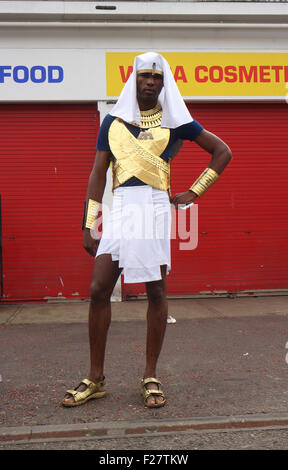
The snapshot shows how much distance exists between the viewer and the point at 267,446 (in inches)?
112

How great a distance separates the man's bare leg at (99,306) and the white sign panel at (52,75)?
4939 millimetres

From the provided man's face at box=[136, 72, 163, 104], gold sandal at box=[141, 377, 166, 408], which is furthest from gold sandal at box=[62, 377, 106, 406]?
man's face at box=[136, 72, 163, 104]

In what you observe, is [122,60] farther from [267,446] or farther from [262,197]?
[267,446]

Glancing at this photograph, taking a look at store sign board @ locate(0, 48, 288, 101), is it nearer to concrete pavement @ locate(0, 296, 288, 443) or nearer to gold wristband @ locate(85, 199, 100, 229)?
concrete pavement @ locate(0, 296, 288, 443)

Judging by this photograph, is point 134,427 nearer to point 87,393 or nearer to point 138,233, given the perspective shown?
point 87,393

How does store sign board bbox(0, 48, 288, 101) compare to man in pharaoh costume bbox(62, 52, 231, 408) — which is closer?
man in pharaoh costume bbox(62, 52, 231, 408)

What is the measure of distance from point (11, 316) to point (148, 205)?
164 inches

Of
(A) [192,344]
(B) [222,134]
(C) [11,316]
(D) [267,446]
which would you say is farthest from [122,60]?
(D) [267,446]

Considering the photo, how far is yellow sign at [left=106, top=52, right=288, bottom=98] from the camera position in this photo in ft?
25.5

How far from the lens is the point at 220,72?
26.1ft

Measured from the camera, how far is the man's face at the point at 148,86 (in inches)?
134

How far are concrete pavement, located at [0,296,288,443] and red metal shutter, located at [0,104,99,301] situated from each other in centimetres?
73

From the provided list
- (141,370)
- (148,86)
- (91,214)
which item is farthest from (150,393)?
(148,86)

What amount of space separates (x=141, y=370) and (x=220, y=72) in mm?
5380
